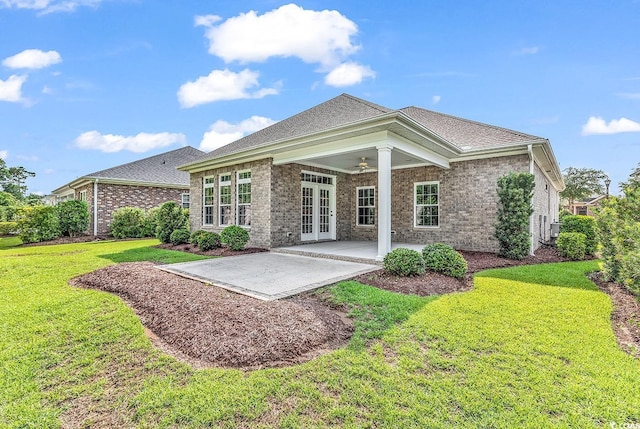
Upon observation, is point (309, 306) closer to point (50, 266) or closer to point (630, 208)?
point (630, 208)

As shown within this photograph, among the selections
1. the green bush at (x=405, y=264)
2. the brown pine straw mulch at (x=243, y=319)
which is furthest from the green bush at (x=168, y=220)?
the green bush at (x=405, y=264)

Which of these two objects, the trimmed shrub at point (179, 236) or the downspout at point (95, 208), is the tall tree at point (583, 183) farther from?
the downspout at point (95, 208)

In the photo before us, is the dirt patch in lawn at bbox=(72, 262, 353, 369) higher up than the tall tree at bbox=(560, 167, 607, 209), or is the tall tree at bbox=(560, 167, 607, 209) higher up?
the tall tree at bbox=(560, 167, 607, 209)

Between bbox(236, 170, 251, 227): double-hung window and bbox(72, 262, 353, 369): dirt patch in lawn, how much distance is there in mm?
6027

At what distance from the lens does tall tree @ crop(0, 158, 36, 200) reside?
115 ft

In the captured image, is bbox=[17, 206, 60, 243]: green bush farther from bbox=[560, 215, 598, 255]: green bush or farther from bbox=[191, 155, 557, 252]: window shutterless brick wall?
bbox=[560, 215, 598, 255]: green bush

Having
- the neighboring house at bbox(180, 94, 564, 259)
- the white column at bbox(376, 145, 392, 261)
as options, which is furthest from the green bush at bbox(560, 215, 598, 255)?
the white column at bbox(376, 145, 392, 261)

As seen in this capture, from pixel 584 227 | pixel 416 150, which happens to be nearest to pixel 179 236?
pixel 416 150

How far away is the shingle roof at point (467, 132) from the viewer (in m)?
9.50

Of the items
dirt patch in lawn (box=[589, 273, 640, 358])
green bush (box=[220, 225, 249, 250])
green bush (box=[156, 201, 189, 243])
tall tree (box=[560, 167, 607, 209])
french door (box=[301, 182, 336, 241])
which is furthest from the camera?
tall tree (box=[560, 167, 607, 209])

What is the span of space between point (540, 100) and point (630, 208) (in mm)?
9609

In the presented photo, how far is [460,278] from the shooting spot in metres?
6.47

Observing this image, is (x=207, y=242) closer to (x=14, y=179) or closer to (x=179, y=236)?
(x=179, y=236)

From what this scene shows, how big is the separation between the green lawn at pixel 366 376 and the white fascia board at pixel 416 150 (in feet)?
14.5
